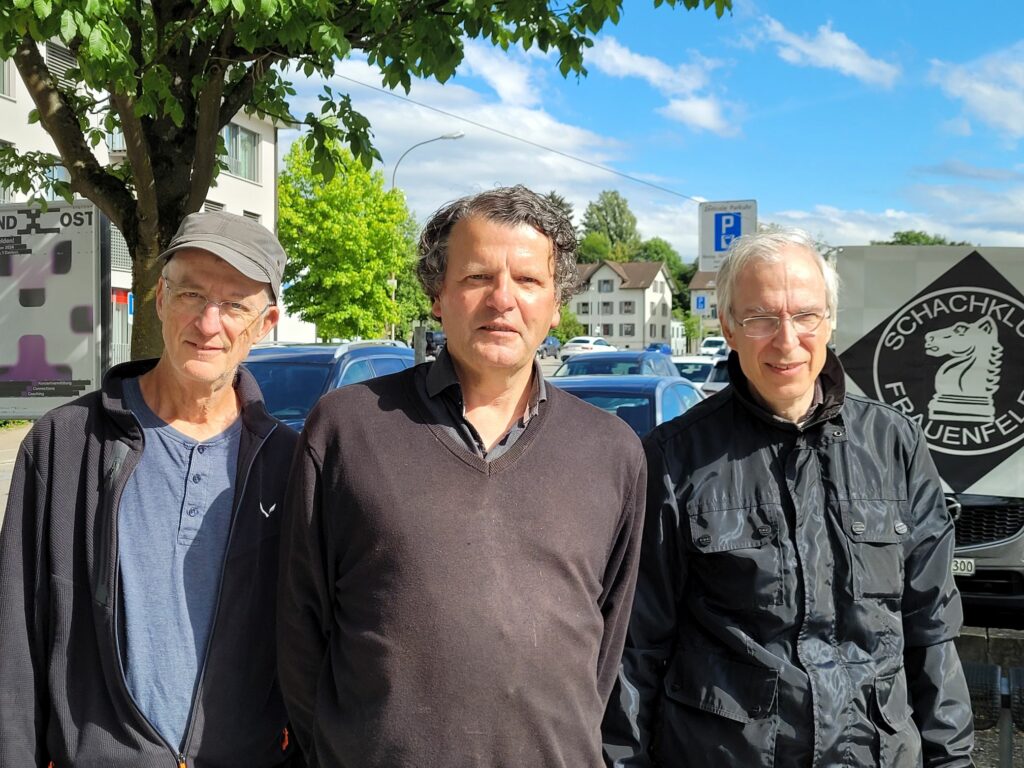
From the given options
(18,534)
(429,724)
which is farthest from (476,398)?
(18,534)

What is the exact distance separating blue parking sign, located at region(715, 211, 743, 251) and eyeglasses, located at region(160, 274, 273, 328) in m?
8.86

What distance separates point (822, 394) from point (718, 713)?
779 millimetres

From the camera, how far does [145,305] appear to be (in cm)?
530

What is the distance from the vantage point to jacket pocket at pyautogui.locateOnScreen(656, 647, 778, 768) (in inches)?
78.5

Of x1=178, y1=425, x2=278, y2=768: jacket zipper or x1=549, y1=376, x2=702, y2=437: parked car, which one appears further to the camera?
x1=549, y1=376, x2=702, y2=437: parked car

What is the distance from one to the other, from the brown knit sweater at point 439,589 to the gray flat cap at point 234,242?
0.40 metres

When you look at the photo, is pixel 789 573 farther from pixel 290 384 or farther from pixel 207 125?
pixel 290 384

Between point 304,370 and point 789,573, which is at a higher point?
point 304,370

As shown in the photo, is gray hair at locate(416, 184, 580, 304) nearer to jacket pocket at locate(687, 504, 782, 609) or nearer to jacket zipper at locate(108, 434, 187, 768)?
jacket pocket at locate(687, 504, 782, 609)

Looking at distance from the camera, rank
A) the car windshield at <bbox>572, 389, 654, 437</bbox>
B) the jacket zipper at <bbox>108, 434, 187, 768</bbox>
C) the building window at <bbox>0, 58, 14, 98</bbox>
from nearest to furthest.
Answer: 1. the jacket zipper at <bbox>108, 434, 187, 768</bbox>
2. the car windshield at <bbox>572, 389, 654, 437</bbox>
3. the building window at <bbox>0, 58, 14, 98</bbox>

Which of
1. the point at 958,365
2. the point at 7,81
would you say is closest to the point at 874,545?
the point at 958,365

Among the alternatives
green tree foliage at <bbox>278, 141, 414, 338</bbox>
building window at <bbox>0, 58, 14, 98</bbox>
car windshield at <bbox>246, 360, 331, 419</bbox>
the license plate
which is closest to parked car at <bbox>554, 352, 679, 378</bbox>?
car windshield at <bbox>246, 360, 331, 419</bbox>

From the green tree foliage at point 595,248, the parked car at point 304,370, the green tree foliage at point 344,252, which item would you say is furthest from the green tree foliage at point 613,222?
the parked car at point 304,370

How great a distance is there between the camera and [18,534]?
200cm
